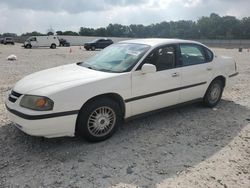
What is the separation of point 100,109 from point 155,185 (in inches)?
58.1

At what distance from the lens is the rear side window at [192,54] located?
5453 millimetres

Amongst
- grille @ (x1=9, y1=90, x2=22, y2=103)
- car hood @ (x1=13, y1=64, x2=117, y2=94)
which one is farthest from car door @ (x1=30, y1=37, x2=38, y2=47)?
grille @ (x1=9, y1=90, x2=22, y2=103)

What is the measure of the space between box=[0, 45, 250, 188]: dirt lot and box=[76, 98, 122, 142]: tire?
0.16m

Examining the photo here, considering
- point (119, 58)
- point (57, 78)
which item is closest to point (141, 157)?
point (57, 78)

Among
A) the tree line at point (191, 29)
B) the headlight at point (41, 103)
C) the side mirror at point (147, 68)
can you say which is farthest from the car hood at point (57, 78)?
the tree line at point (191, 29)

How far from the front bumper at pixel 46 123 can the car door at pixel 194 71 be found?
2.40 m

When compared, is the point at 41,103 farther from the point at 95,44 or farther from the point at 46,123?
the point at 95,44

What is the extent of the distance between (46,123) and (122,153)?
Answer: 115cm

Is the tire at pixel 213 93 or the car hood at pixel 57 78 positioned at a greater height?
the car hood at pixel 57 78

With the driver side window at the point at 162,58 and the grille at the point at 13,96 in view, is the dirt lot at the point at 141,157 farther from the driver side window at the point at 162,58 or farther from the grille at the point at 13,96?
the driver side window at the point at 162,58

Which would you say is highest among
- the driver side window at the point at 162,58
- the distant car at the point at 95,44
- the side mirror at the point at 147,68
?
the distant car at the point at 95,44

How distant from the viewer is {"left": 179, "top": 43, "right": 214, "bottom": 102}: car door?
5398 mm

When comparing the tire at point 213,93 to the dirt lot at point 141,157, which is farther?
the tire at point 213,93

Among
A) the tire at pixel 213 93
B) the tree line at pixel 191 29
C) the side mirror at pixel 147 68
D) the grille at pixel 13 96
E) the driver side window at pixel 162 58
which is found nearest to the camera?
the grille at pixel 13 96
